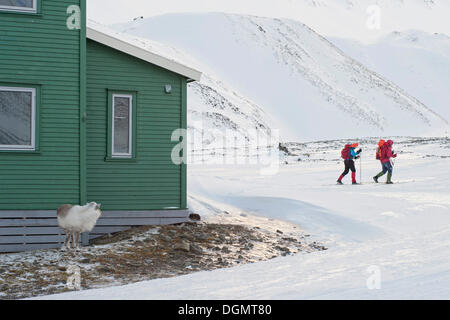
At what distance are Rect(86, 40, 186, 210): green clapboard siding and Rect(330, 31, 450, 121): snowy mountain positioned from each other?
344 feet

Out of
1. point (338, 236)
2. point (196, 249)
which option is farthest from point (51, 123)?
point (338, 236)

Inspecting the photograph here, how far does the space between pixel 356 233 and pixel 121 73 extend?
6671 mm

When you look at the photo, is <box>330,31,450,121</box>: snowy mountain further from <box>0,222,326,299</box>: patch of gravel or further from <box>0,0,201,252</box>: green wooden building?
<box>0,0,201,252</box>: green wooden building

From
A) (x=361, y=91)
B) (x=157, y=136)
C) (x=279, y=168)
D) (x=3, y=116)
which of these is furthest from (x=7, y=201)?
(x=361, y=91)

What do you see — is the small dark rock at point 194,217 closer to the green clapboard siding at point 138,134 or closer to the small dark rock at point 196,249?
the green clapboard siding at point 138,134

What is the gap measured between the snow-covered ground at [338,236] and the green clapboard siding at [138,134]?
1879 millimetres

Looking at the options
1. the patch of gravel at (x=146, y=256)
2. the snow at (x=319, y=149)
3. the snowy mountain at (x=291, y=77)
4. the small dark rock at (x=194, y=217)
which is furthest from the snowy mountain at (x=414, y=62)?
the patch of gravel at (x=146, y=256)

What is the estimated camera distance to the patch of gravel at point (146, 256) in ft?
35.7

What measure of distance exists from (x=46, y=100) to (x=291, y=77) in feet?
254

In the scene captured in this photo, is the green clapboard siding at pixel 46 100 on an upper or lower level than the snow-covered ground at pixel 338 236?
upper

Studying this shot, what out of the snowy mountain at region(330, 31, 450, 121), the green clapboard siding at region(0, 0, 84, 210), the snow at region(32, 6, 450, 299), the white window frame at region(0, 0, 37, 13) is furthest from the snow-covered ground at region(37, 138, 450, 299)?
the snowy mountain at region(330, 31, 450, 121)

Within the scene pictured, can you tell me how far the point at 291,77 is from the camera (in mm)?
89438

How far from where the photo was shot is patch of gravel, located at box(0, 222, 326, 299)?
1088cm

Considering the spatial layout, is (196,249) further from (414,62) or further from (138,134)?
(414,62)
